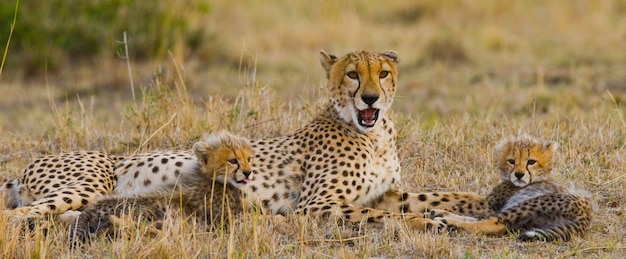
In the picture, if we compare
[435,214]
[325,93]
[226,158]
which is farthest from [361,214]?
[325,93]

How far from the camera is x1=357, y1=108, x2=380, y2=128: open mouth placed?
5590 millimetres

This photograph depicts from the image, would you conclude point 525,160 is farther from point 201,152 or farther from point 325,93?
point 325,93

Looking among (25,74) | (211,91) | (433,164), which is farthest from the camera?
(25,74)

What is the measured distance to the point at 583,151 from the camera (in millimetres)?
6582

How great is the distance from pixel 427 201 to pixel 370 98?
1.99 ft

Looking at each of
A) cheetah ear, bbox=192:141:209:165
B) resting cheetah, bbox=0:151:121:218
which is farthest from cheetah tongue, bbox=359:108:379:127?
resting cheetah, bbox=0:151:121:218

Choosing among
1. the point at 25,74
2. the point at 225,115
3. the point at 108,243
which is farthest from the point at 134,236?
the point at 25,74

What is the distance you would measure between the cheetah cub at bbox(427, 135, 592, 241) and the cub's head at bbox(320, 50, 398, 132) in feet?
1.84

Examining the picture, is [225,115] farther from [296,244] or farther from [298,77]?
[298,77]

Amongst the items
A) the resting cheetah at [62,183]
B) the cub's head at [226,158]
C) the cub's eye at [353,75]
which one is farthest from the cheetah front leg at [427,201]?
the resting cheetah at [62,183]

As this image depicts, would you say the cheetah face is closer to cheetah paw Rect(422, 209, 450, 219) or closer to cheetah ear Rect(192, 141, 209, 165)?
cheetah ear Rect(192, 141, 209, 165)

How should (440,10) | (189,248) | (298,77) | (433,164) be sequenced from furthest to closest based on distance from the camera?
(440,10)
(298,77)
(433,164)
(189,248)

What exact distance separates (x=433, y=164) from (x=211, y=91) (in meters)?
4.60

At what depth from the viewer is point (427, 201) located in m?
Answer: 5.70
